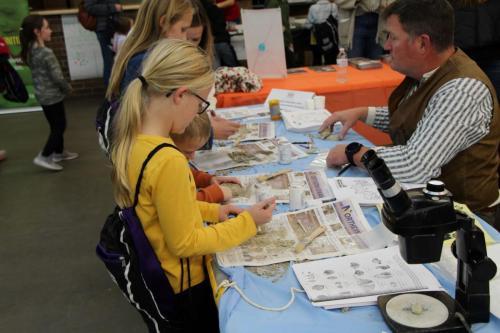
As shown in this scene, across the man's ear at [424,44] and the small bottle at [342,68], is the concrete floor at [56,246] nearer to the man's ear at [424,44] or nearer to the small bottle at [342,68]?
the man's ear at [424,44]

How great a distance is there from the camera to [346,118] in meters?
2.44

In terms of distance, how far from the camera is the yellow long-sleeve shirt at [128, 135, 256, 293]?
1.27m

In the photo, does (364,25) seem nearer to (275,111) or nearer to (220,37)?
(220,37)

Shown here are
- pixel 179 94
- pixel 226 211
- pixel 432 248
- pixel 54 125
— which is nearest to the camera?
pixel 432 248

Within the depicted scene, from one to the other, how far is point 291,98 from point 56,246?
170cm

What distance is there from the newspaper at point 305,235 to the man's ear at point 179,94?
0.43 metres

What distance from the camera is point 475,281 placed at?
41.4 inches

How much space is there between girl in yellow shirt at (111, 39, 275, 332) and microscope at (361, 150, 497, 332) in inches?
18.2

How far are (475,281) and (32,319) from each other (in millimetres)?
2139

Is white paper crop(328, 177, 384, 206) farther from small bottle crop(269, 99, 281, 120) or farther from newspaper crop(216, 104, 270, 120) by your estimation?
newspaper crop(216, 104, 270, 120)

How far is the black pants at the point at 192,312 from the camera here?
145 centimetres

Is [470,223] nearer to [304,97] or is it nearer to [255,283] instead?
[255,283]

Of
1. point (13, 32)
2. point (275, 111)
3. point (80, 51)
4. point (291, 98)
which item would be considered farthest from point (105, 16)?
point (275, 111)

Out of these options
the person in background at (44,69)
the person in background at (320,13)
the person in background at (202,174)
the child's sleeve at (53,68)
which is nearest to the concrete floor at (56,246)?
the person in background at (44,69)
